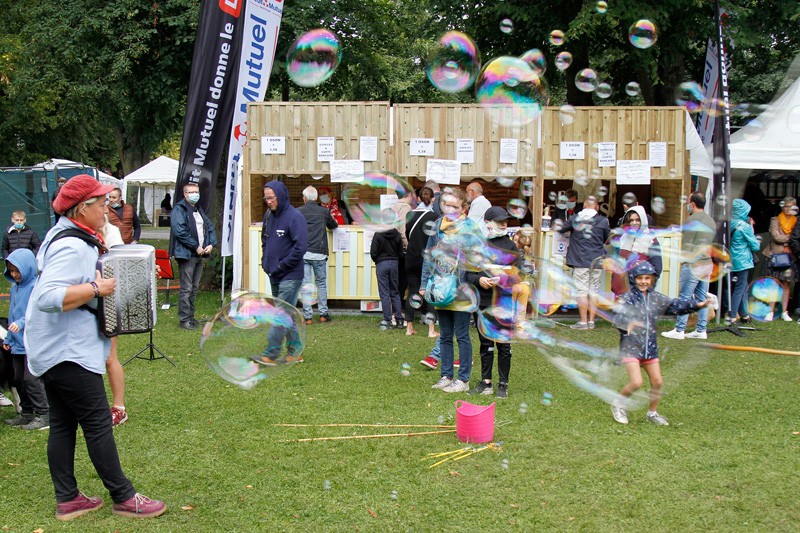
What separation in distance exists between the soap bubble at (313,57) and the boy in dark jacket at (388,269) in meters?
2.37

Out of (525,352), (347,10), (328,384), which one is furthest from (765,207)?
(328,384)

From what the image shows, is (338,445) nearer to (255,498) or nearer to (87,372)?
(255,498)

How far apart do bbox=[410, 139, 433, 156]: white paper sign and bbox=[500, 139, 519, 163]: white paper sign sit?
1116mm

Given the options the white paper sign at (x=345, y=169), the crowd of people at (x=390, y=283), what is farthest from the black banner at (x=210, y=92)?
the white paper sign at (x=345, y=169)

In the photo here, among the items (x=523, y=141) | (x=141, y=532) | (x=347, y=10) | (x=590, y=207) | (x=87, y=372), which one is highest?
(x=347, y=10)

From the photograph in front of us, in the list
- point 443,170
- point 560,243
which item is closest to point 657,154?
point 560,243

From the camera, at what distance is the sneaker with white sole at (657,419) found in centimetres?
695

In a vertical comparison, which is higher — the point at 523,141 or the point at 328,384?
the point at 523,141

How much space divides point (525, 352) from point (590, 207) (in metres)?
2.80

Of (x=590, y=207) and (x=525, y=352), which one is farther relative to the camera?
(x=590, y=207)

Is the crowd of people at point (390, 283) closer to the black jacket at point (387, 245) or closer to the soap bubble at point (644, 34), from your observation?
the black jacket at point (387, 245)

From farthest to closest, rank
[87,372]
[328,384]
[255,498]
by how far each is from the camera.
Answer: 1. [328,384]
2. [255,498]
3. [87,372]

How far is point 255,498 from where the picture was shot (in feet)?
17.5

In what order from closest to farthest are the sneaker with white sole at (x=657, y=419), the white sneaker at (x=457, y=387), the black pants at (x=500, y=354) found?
1. the sneaker with white sole at (x=657, y=419)
2. the black pants at (x=500, y=354)
3. the white sneaker at (x=457, y=387)
